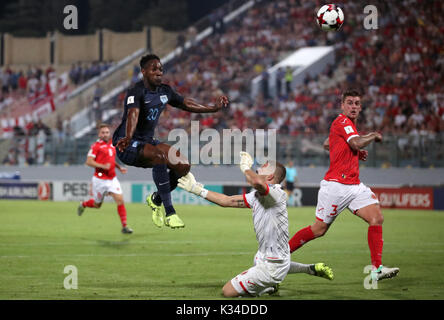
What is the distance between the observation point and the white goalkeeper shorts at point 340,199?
1007cm

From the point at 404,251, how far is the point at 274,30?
27.4 m

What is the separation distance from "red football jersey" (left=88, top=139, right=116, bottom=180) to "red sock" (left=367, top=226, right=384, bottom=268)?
29.5ft

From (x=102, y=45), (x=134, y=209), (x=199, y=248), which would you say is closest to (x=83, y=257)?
(x=199, y=248)

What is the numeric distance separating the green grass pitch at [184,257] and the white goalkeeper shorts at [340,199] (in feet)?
3.18

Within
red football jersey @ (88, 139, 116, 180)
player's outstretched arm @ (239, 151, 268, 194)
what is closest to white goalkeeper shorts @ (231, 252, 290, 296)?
player's outstretched arm @ (239, 151, 268, 194)

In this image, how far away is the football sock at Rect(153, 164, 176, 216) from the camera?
10156mm

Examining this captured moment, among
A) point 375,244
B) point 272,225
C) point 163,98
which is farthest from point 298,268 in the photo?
point 163,98

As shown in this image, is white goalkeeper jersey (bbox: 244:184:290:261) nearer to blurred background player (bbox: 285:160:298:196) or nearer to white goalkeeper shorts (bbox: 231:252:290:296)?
white goalkeeper shorts (bbox: 231:252:290:296)

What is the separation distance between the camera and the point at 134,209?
27125mm

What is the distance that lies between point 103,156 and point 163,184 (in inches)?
315

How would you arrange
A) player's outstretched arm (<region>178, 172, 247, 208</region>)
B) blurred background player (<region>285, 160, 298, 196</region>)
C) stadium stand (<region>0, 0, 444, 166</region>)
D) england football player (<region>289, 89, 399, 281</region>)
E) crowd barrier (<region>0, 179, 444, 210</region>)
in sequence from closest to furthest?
player's outstretched arm (<region>178, 172, 247, 208</region>)
england football player (<region>289, 89, 399, 281</region>)
crowd barrier (<region>0, 179, 444, 210</region>)
blurred background player (<region>285, 160, 298, 196</region>)
stadium stand (<region>0, 0, 444, 166</region>)

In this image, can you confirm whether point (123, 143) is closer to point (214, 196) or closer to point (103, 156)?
point (214, 196)

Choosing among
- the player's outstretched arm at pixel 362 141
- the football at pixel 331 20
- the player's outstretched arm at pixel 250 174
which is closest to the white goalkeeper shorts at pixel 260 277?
the player's outstretched arm at pixel 250 174
